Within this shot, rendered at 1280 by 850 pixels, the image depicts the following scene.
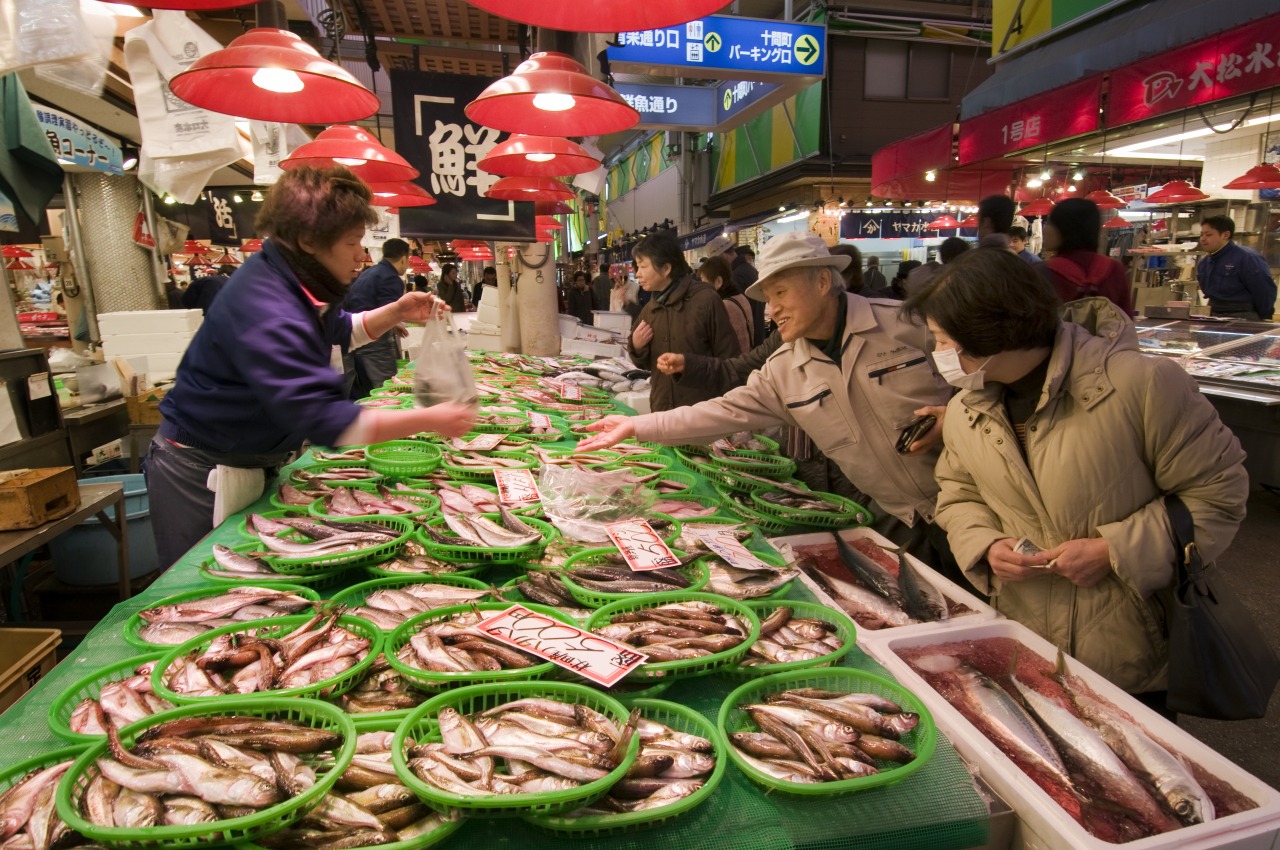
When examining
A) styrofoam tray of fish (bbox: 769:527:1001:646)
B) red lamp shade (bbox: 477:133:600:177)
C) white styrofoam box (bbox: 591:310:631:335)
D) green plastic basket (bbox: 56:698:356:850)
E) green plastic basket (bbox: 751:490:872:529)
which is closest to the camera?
green plastic basket (bbox: 56:698:356:850)

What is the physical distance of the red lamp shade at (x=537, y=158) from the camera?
149 inches

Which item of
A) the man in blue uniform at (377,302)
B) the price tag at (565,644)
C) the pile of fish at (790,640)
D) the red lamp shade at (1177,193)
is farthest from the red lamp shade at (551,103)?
the red lamp shade at (1177,193)

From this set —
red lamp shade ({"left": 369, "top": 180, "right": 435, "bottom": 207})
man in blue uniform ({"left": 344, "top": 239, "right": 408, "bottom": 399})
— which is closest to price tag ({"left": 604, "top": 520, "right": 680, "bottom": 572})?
red lamp shade ({"left": 369, "top": 180, "right": 435, "bottom": 207})

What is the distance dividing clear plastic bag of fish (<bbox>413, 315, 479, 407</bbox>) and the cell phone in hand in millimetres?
1650

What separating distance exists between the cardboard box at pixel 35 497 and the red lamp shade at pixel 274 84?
2130 millimetres

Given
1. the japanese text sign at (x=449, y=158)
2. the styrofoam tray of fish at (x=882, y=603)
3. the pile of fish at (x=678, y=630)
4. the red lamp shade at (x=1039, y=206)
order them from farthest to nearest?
the red lamp shade at (x=1039, y=206) → the japanese text sign at (x=449, y=158) → the styrofoam tray of fish at (x=882, y=603) → the pile of fish at (x=678, y=630)

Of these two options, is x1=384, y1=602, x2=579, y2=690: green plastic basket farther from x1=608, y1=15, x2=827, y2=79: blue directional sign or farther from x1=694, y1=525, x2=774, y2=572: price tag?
x1=608, y1=15, x2=827, y2=79: blue directional sign

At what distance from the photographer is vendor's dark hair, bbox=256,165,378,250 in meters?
2.44

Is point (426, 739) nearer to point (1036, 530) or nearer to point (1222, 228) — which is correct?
Result: point (1036, 530)

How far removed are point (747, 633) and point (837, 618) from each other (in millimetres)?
317

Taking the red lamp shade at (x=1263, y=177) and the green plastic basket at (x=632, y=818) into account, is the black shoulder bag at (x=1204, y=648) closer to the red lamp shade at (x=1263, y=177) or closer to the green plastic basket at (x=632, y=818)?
the green plastic basket at (x=632, y=818)

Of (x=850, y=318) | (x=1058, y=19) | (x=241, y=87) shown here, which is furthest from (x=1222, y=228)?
(x=241, y=87)

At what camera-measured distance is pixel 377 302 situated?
7156 mm

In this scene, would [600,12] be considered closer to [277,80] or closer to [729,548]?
[277,80]
